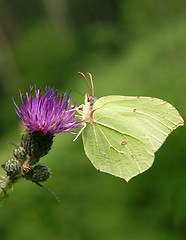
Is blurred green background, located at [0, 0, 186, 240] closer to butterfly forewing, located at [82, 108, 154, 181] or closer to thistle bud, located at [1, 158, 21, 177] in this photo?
thistle bud, located at [1, 158, 21, 177]

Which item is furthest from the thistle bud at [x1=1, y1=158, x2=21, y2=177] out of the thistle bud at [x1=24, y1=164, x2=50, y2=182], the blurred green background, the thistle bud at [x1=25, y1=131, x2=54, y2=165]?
the blurred green background

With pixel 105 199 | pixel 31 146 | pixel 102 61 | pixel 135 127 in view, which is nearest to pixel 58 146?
pixel 105 199

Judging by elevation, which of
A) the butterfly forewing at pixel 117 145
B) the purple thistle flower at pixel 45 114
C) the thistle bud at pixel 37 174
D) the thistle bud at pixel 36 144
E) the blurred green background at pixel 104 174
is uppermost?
the purple thistle flower at pixel 45 114

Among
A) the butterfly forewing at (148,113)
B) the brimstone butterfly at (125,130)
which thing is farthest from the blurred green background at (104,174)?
the butterfly forewing at (148,113)

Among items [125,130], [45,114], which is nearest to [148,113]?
[125,130]

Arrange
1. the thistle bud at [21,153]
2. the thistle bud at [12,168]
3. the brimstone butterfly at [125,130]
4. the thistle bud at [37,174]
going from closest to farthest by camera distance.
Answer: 1. the thistle bud at [12,168]
2. the thistle bud at [37,174]
3. the thistle bud at [21,153]
4. the brimstone butterfly at [125,130]

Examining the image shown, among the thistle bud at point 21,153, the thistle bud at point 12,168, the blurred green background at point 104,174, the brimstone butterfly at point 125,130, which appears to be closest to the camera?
the thistle bud at point 12,168

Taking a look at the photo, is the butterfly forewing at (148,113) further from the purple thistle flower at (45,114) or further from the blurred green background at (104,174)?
the blurred green background at (104,174)
